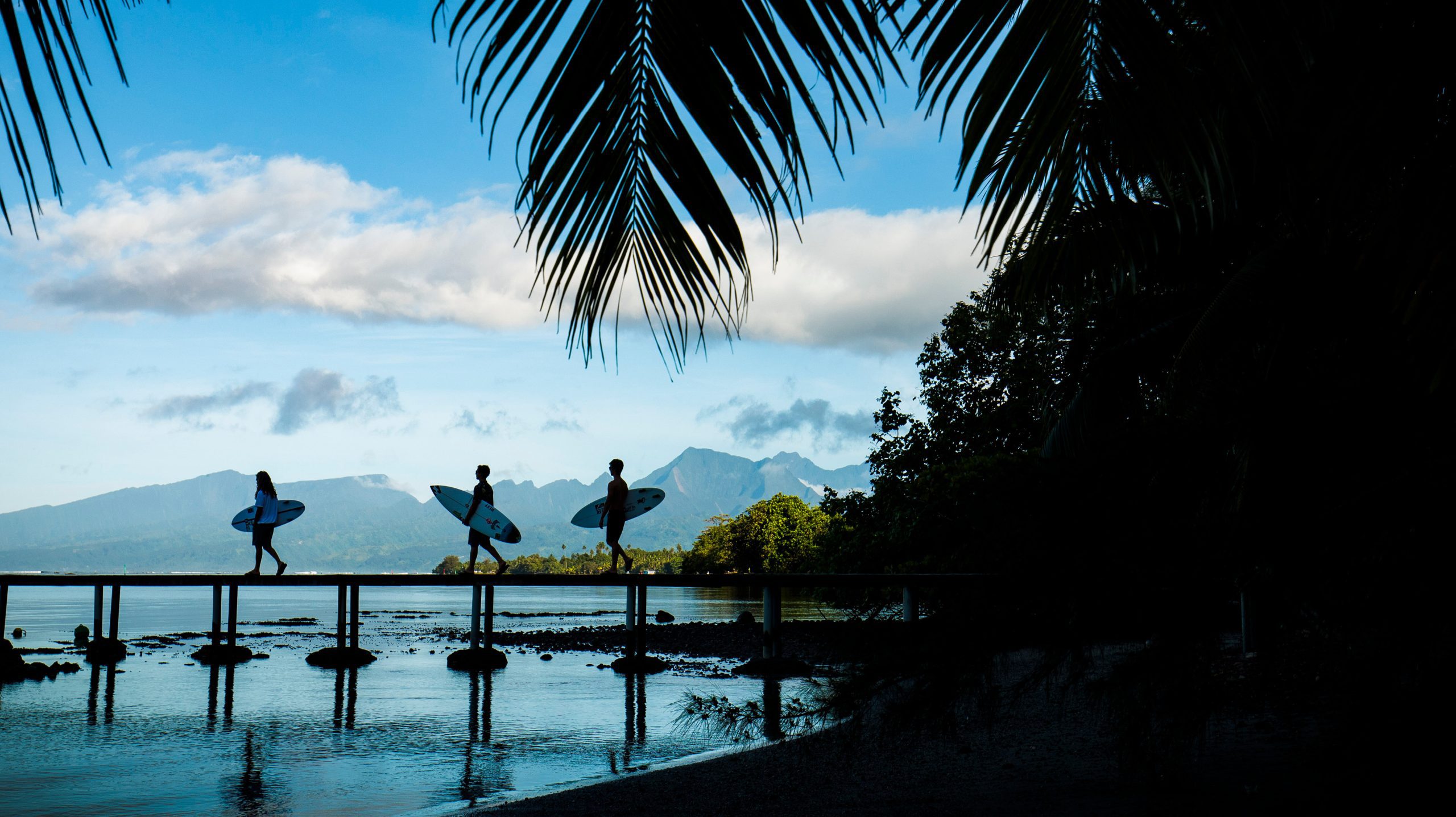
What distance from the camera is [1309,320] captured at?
717cm

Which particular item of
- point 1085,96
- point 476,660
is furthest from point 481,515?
point 1085,96

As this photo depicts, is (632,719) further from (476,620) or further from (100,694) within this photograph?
(476,620)

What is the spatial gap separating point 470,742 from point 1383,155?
31.0 ft

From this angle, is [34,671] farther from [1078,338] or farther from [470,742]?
[1078,338]

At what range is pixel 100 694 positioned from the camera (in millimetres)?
15969

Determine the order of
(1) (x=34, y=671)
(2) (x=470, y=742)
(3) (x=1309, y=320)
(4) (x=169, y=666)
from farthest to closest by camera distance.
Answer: (4) (x=169, y=666)
(1) (x=34, y=671)
(2) (x=470, y=742)
(3) (x=1309, y=320)

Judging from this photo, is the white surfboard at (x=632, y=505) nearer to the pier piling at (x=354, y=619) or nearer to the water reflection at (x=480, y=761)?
the water reflection at (x=480, y=761)

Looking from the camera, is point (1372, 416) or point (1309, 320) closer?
point (1372, 416)

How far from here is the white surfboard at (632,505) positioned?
1608cm

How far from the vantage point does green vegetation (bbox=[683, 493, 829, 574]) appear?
74.6m

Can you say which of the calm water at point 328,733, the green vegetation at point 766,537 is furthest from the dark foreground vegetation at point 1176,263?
the green vegetation at point 766,537

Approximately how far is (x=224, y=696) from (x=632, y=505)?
20.7 ft

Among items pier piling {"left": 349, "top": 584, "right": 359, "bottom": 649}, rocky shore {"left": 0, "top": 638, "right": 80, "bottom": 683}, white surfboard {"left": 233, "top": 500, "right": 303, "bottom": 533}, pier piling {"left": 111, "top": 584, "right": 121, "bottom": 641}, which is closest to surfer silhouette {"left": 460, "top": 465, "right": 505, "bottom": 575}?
white surfboard {"left": 233, "top": 500, "right": 303, "bottom": 533}

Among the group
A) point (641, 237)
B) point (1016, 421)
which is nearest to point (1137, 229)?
point (641, 237)
